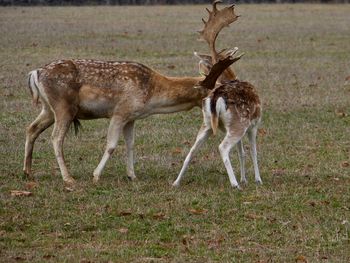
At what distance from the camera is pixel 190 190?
10.5m

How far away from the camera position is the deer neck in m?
11.4

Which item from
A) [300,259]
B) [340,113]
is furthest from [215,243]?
[340,113]

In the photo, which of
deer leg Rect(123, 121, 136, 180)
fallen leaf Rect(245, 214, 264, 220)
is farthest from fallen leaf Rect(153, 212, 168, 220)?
deer leg Rect(123, 121, 136, 180)

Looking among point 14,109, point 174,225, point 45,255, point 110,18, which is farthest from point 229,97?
point 110,18

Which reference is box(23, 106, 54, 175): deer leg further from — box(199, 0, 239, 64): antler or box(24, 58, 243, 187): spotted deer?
box(199, 0, 239, 64): antler

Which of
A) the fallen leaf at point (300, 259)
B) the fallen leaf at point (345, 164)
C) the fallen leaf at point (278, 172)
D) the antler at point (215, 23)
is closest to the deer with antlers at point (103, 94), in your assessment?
the antler at point (215, 23)

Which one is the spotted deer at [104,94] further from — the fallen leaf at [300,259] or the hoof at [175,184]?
the fallen leaf at [300,259]

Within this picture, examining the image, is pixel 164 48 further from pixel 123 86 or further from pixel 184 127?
pixel 123 86

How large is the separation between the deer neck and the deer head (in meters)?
0.65

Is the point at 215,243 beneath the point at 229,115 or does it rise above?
beneath

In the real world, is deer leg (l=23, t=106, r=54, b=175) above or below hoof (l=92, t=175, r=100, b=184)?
above

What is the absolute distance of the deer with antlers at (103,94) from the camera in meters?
11.1

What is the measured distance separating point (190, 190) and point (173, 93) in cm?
Answer: 154

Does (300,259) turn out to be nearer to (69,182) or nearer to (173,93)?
(69,182)
